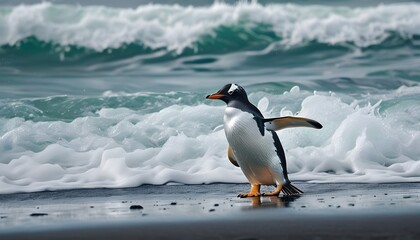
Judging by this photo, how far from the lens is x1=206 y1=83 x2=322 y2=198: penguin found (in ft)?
27.3

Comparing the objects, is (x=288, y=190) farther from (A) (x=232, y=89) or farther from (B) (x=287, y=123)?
(A) (x=232, y=89)

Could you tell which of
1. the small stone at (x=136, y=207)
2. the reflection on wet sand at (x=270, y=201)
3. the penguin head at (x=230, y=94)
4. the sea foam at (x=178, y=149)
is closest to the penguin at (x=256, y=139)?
the penguin head at (x=230, y=94)

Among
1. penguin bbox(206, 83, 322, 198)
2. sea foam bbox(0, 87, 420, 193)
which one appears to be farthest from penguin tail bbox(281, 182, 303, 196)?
sea foam bbox(0, 87, 420, 193)

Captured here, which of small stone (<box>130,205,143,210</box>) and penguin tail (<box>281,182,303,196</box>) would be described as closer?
small stone (<box>130,205,143,210</box>)

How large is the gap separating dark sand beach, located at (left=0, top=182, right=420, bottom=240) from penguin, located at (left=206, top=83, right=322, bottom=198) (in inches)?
15.5

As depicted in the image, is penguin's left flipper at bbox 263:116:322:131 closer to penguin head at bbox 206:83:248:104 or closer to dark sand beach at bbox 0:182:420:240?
penguin head at bbox 206:83:248:104

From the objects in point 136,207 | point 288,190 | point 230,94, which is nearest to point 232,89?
point 230,94

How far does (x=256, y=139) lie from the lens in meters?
8.35

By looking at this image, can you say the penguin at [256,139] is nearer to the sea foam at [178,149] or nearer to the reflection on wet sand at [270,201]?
the reflection on wet sand at [270,201]

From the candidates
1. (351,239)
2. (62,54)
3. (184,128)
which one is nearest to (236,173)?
(184,128)

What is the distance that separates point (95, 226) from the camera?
230 inches

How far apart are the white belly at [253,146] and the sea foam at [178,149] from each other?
194 cm

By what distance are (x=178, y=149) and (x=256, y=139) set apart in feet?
14.4

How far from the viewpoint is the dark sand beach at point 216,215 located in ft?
17.3
